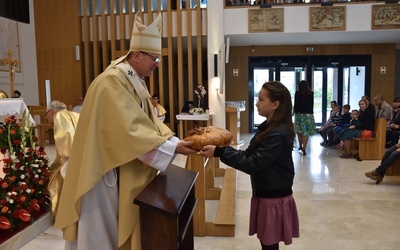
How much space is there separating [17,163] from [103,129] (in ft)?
5.85

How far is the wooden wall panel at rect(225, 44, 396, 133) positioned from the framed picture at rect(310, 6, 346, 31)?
267 cm

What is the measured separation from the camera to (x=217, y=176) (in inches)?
215

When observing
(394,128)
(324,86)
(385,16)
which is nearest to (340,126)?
(394,128)

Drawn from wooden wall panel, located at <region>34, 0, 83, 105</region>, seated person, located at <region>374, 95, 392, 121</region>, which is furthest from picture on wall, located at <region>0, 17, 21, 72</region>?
seated person, located at <region>374, 95, 392, 121</region>

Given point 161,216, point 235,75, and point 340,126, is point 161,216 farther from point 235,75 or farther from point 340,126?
point 235,75

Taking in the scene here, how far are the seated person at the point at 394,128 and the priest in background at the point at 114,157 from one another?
597 cm

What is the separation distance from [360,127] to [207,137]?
582 centimetres

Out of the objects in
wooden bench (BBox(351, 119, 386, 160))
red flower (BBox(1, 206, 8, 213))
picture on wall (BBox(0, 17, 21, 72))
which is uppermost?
picture on wall (BBox(0, 17, 21, 72))

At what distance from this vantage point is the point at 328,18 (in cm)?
845

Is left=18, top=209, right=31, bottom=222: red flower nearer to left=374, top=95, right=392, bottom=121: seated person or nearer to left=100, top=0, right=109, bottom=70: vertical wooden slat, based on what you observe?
left=374, top=95, right=392, bottom=121: seated person

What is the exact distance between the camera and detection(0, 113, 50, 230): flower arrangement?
111 inches

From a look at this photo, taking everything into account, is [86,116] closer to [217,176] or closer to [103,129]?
[103,129]

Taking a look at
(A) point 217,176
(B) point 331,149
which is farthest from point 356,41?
(A) point 217,176

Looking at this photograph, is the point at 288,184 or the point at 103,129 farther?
the point at 288,184
